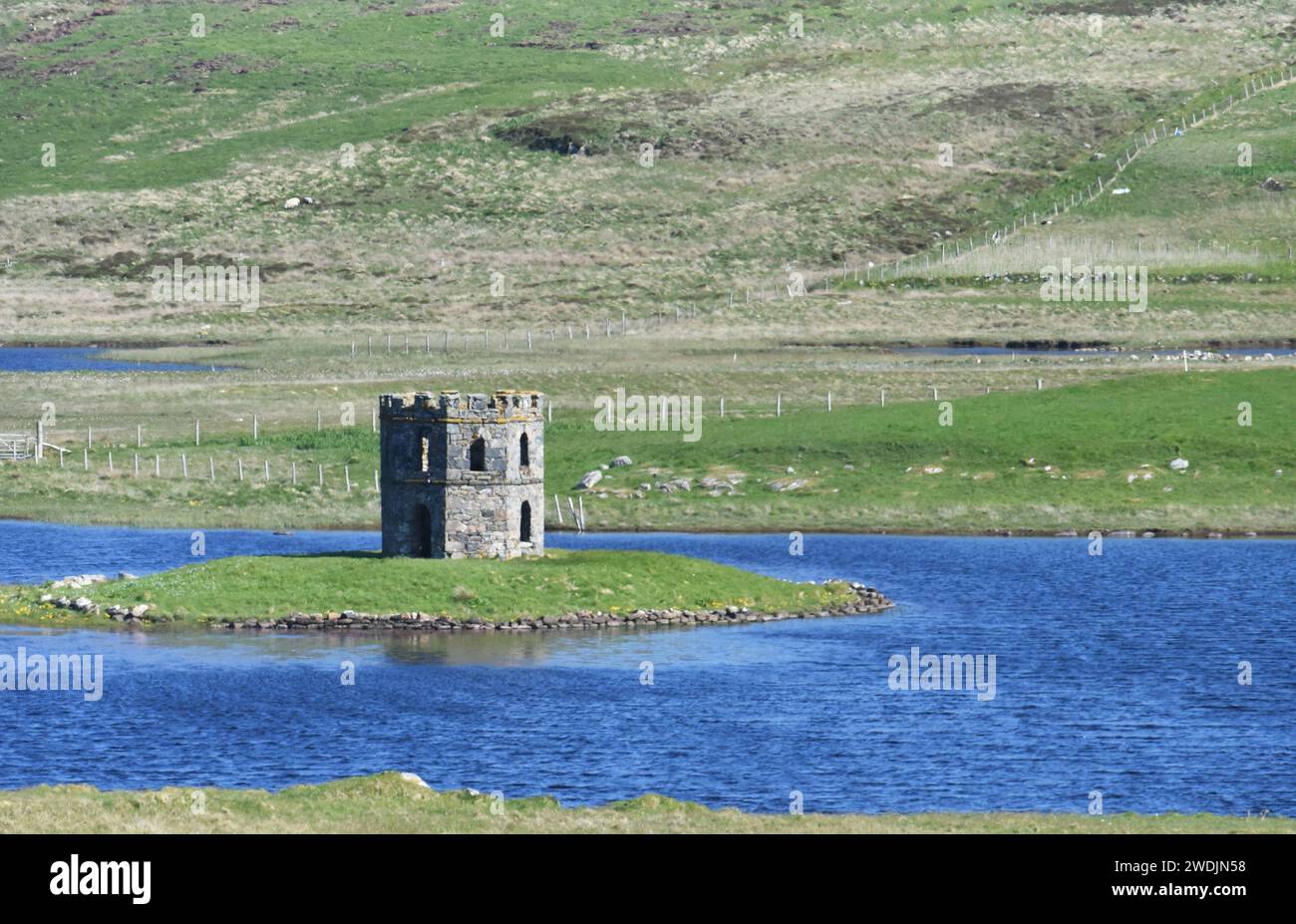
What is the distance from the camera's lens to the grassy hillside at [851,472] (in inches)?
3659

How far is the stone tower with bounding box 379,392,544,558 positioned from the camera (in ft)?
237

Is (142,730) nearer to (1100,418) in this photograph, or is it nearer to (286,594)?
(286,594)

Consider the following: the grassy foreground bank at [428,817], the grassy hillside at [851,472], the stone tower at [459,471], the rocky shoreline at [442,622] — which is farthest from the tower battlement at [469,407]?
the grassy foreground bank at [428,817]

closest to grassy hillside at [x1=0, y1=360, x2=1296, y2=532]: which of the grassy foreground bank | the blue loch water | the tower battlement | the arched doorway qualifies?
the blue loch water

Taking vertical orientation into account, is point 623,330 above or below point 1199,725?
above

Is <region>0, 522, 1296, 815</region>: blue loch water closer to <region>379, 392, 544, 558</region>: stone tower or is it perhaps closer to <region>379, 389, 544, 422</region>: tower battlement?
<region>379, 392, 544, 558</region>: stone tower

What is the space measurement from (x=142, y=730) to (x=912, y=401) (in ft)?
208

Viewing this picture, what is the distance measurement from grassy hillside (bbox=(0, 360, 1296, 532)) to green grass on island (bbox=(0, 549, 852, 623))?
1884cm

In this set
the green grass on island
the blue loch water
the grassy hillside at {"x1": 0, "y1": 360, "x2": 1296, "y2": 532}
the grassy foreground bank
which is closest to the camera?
the grassy foreground bank

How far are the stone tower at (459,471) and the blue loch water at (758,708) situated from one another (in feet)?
17.4

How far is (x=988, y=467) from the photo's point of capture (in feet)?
323

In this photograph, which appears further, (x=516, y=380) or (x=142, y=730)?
(x=516, y=380)
